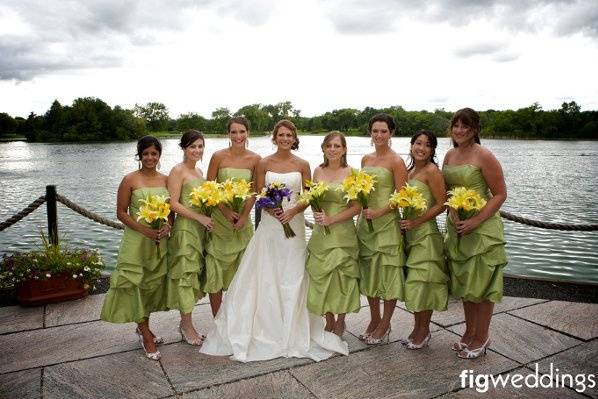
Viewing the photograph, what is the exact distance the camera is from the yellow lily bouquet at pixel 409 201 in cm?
418

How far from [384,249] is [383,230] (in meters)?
0.20

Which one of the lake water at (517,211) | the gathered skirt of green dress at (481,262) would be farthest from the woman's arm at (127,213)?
the lake water at (517,211)

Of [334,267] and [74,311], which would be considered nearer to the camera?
[334,267]

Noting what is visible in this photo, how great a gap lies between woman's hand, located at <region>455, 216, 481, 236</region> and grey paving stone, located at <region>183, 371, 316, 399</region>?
6.80 ft

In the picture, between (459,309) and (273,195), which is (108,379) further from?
(459,309)

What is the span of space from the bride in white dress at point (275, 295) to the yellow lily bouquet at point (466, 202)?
5.08 ft

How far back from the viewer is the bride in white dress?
4520 millimetres

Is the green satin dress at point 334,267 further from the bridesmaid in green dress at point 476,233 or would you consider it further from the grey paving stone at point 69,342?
the grey paving stone at point 69,342

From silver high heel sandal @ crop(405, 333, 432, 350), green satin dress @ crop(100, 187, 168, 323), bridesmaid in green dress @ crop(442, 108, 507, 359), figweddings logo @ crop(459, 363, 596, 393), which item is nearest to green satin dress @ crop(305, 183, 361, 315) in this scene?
silver high heel sandal @ crop(405, 333, 432, 350)

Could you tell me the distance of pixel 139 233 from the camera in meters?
4.42

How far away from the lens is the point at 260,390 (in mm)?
3848

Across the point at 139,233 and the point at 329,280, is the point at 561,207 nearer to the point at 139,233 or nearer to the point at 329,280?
the point at 329,280

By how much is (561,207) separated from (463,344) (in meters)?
19.6

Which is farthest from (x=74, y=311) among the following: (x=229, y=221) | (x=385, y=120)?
(x=385, y=120)
